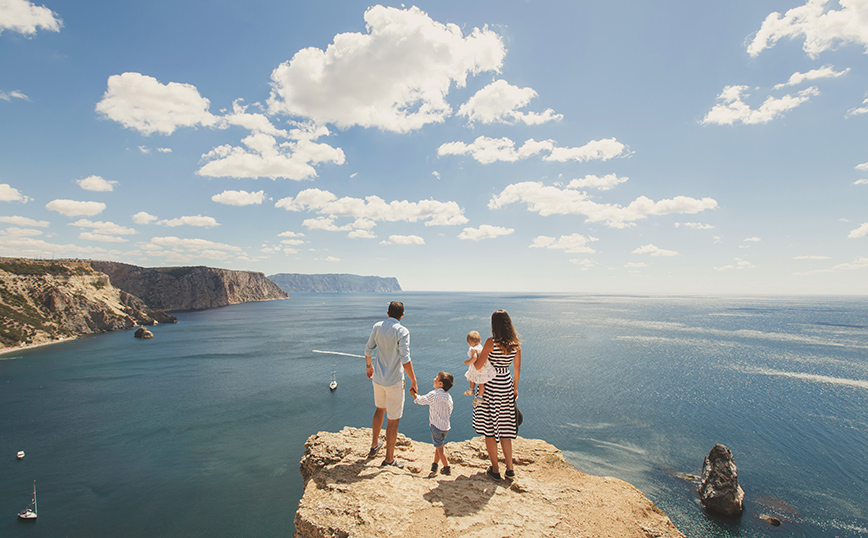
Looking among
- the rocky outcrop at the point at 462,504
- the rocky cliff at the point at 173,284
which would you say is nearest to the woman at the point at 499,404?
the rocky outcrop at the point at 462,504

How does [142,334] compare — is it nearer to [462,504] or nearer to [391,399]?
[391,399]

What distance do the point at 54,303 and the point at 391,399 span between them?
105m

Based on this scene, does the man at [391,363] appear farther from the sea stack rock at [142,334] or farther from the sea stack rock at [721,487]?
the sea stack rock at [142,334]

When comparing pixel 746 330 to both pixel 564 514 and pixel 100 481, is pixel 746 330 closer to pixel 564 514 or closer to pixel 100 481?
pixel 564 514

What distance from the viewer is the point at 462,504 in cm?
630

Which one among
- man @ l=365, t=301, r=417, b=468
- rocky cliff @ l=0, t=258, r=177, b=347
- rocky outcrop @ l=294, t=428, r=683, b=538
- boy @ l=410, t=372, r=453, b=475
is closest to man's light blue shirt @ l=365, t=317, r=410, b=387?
man @ l=365, t=301, r=417, b=468

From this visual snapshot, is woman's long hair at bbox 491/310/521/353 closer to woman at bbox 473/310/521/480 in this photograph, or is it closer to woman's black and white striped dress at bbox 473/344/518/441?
woman at bbox 473/310/521/480

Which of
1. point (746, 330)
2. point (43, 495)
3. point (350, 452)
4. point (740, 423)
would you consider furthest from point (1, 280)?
point (746, 330)

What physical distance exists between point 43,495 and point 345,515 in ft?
86.9

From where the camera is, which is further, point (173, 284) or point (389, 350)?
point (173, 284)

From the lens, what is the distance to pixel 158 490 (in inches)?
773

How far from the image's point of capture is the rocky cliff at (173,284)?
138m

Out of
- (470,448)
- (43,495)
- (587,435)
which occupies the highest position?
(470,448)

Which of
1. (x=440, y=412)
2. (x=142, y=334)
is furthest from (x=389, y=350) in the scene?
(x=142, y=334)
